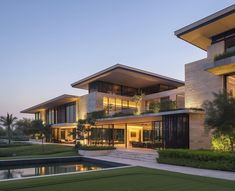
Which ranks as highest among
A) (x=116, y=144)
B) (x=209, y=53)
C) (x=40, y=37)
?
(x=40, y=37)

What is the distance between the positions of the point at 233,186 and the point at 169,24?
20707 mm

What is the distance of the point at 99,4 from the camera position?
21.7 metres

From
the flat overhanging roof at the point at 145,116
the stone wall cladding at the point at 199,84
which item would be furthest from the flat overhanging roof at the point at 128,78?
the stone wall cladding at the point at 199,84

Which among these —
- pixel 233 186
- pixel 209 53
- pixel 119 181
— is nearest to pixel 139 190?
pixel 119 181

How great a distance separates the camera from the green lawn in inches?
348

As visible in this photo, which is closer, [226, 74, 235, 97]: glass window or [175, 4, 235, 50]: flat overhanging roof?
[175, 4, 235, 50]: flat overhanging roof

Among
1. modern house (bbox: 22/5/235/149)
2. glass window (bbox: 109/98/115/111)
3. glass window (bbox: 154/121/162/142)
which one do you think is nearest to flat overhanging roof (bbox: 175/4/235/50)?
modern house (bbox: 22/5/235/149)

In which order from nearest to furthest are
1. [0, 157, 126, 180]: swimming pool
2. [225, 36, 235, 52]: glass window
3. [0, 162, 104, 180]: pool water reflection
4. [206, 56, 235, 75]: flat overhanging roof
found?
[0, 162, 104, 180]: pool water reflection → [0, 157, 126, 180]: swimming pool → [206, 56, 235, 75]: flat overhanging roof → [225, 36, 235, 52]: glass window

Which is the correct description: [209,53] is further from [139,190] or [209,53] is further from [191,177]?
[139,190]

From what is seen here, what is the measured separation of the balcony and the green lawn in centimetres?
880

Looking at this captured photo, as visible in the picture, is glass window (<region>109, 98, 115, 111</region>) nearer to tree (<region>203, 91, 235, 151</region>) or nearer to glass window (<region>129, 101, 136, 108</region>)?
glass window (<region>129, 101, 136, 108</region>)

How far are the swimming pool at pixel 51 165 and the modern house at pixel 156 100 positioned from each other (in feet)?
19.3

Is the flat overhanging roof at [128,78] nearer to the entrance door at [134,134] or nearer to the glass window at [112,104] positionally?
the glass window at [112,104]

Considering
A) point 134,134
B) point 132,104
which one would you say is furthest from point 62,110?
point 134,134
